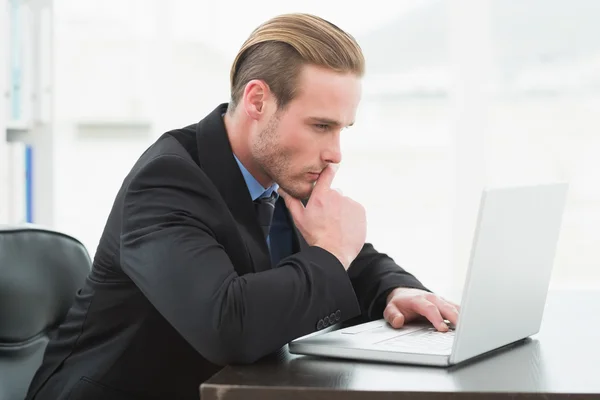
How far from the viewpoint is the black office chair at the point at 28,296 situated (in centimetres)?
151

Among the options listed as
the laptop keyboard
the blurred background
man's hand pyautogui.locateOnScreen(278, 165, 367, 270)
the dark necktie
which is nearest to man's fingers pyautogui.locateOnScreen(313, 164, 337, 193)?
man's hand pyautogui.locateOnScreen(278, 165, 367, 270)

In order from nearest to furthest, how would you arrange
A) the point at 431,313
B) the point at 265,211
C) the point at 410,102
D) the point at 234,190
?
the point at 431,313 → the point at 234,190 → the point at 265,211 → the point at 410,102

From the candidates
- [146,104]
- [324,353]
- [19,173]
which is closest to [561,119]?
[146,104]

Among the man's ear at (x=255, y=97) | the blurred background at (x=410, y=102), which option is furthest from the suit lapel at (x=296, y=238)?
the blurred background at (x=410, y=102)

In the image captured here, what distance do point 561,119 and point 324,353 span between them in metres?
2.65

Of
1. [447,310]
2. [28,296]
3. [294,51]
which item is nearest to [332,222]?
[447,310]

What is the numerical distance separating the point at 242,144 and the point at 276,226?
0.17 m

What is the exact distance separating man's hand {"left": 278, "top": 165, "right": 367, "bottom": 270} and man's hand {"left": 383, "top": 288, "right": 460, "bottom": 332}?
124mm

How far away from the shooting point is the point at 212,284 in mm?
1165

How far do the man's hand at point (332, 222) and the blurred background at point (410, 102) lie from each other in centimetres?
211

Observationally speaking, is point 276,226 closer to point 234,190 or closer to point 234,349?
point 234,190

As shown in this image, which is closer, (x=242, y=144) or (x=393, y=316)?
(x=393, y=316)

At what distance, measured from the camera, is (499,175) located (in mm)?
3514

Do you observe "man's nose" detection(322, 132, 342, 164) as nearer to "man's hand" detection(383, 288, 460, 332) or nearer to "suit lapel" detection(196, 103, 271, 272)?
"suit lapel" detection(196, 103, 271, 272)
